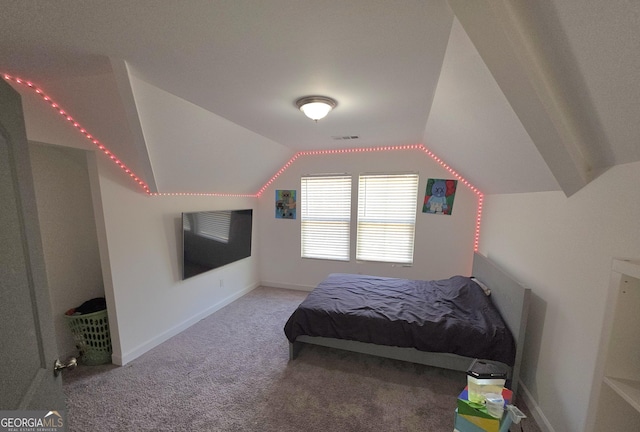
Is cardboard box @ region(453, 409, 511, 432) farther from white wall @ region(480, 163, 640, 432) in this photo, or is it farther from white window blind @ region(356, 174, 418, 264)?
white window blind @ region(356, 174, 418, 264)

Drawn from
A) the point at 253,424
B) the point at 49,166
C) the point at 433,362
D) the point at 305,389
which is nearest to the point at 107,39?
the point at 49,166

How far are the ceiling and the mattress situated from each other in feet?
3.91

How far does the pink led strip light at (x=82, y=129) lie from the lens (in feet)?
5.62

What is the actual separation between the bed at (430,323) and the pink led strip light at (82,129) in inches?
80.3

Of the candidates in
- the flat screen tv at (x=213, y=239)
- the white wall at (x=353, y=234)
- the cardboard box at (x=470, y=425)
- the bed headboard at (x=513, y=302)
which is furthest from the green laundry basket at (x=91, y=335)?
the bed headboard at (x=513, y=302)

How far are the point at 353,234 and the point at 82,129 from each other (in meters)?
3.36

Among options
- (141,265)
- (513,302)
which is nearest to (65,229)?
(141,265)

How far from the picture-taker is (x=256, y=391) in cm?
209

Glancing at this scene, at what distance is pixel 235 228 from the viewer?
380cm

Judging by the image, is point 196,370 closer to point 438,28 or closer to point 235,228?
point 235,228

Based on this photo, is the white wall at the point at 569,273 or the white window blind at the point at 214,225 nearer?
the white wall at the point at 569,273

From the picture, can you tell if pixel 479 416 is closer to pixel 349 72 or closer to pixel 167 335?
pixel 349 72

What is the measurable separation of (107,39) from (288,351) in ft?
9.18

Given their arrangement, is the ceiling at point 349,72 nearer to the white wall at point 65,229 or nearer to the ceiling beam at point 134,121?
the ceiling beam at point 134,121
